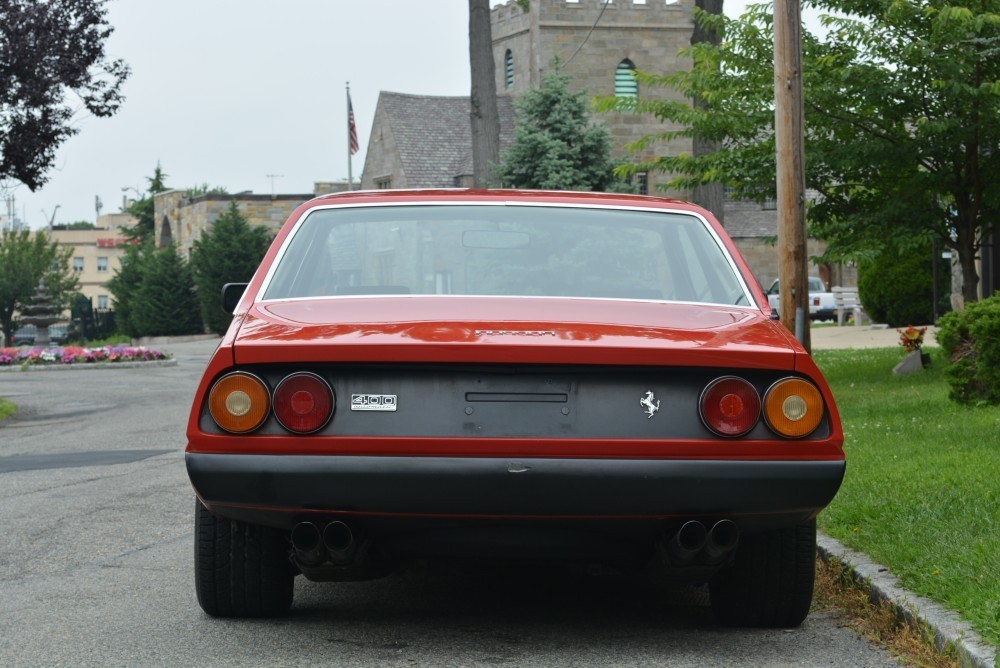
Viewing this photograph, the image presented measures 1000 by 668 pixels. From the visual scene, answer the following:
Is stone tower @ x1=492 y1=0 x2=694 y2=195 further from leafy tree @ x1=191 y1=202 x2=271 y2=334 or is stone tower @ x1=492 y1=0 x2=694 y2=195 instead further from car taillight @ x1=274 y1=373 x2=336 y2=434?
car taillight @ x1=274 y1=373 x2=336 y2=434

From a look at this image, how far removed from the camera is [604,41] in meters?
59.2

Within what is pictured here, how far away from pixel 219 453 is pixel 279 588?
0.89 m

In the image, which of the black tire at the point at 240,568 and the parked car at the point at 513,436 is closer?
the parked car at the point at 513,436

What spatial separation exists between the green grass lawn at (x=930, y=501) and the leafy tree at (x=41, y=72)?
1067cm

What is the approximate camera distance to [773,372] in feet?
14.0

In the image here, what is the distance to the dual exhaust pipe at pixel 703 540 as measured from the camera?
428cm

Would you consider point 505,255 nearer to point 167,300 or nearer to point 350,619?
point 350,619

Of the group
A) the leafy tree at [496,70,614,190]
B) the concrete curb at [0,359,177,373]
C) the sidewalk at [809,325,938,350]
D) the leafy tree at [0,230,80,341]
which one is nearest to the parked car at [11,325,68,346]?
the leafy tree at [0,230,80,341]

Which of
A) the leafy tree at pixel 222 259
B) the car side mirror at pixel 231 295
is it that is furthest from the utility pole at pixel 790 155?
the leafy tree at pixel 222 259

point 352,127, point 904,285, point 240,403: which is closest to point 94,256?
point 352,127

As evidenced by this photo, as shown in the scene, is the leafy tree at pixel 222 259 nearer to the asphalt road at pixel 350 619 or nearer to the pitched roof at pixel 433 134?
the pitched roof at pixel 433 134

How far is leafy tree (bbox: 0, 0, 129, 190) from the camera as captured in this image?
1717cm

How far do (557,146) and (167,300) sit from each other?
999 inches

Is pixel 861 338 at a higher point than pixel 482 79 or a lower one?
lower
